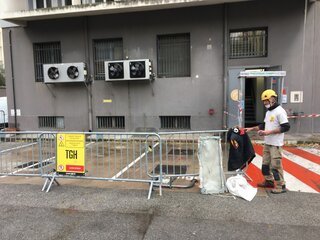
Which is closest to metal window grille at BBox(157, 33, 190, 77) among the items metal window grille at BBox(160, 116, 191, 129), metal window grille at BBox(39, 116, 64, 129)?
metal window grille at BBox(160, 116, 191, 129)

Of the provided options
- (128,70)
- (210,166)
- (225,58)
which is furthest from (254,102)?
(210,166)

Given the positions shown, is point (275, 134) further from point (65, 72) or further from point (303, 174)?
point (65, 72)

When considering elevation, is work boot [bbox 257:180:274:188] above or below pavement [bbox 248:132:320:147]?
below

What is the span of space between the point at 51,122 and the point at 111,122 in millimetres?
3055

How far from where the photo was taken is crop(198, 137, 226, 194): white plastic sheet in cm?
508

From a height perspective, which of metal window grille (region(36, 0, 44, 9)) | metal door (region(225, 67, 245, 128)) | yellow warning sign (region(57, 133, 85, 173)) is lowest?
yellow warning sign (region(57, 133, 85, 173))

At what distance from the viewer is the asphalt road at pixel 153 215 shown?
3.73m

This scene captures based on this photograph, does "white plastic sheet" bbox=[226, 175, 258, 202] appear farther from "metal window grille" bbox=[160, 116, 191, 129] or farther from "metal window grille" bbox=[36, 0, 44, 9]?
"metal window grille" bbox=[36, 0, 44, 9]

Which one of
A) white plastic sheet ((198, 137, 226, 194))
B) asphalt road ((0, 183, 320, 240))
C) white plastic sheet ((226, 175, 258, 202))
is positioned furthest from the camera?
white plastic sheet ((198, 137, 226, 194))

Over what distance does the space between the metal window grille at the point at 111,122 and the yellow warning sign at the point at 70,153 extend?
682 cm

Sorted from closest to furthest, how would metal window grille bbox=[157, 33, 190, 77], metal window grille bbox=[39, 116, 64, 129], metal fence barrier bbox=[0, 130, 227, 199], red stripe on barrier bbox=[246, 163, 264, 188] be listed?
metal fence barrier bbox=[0, 130, 227, 199] < red stripe on barrier bbox=[246, 163, 264, 188] < metal window grille bbox=[157, 33, 190, 77] < metal window grille bbox=[39, 116, 64, 129]

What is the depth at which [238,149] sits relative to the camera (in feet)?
17.0

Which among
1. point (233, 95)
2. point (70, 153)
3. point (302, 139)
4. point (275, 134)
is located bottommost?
point (302, 139)

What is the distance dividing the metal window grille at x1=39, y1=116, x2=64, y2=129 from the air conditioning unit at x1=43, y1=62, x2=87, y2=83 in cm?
188
